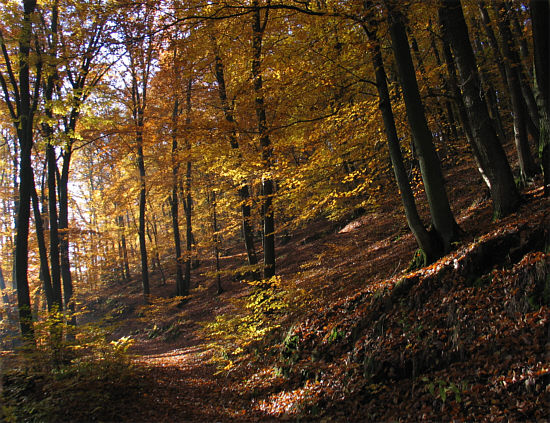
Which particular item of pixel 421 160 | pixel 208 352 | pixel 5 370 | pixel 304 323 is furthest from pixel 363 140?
pixel 5 370

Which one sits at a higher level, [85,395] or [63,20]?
[63,20]

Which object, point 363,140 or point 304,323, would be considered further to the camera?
point 363,140

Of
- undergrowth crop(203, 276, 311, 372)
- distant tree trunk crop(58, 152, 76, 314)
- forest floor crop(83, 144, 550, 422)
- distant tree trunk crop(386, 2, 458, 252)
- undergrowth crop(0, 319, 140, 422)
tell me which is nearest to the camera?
forest floor crop(83, 144, 550, 422)

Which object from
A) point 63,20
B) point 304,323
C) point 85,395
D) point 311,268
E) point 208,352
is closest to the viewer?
point 85,395

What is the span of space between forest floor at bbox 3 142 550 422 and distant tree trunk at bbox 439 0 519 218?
38cm

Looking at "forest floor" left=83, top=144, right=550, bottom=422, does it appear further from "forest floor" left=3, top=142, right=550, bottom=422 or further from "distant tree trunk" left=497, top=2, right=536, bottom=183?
"distant tree trunk" left=497, top=2, right=536, bottom=183

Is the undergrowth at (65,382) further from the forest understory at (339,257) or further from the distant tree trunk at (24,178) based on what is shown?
the distant tree trunk at (24,178)

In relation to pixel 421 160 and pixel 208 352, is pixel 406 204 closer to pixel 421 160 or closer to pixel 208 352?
pixel 421 160

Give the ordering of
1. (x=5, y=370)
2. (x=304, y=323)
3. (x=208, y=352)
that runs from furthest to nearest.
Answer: (x=208, y=352)
(x=304, y=323)
(x=5, y=370)

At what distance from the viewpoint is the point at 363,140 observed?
28.5ft

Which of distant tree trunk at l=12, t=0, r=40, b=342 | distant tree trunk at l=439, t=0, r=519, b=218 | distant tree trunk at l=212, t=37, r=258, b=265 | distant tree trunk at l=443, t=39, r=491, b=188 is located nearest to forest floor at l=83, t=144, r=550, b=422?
distant tree trunk at l=439, t=0, r=519, b=218

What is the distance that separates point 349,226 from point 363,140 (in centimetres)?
821

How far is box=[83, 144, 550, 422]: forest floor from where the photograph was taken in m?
3.98

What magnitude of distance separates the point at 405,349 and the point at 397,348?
155mm
